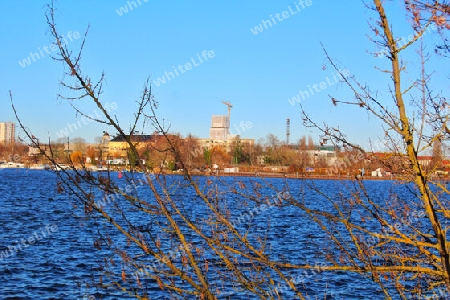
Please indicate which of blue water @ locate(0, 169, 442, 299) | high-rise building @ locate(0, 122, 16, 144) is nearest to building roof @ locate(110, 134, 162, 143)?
blue water @ locate(0, 169, 442, 299)

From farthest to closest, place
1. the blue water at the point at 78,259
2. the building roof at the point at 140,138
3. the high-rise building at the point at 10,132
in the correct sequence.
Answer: the blue water at the point at 78,259, the high-rise building at the point at 10,132, the building roof at the point at 140,138

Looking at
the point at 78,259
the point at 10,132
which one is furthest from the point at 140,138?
the point at 78,259

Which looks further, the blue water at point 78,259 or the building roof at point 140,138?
the blue water at point 78,259

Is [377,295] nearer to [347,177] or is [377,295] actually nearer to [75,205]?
[347,177]

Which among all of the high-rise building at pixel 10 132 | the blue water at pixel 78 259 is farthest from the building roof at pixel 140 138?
the high-rise building at pixel 10 132

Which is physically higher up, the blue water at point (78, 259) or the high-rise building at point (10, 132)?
the high-rise building at point (10, 132)

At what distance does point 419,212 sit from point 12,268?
13.4 m

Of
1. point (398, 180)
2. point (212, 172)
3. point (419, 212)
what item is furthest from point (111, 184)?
point (419, 212)

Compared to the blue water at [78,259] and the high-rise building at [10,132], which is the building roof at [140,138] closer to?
the blue water at [78,259]

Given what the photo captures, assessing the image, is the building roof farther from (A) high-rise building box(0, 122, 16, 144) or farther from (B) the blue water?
(A) high-rise building box(0, 122, 16, 144)

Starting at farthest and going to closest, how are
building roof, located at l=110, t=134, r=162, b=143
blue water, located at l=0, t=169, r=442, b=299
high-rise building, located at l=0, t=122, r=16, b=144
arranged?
blue water, located at l=0, t=169, r=442, b=299 → high-rise building, located at l=0, t=122, r=16, b=144 → building roof, located at l=110, t=134, r=162, b=143

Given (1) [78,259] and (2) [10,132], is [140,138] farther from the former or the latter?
(1) [78,259]

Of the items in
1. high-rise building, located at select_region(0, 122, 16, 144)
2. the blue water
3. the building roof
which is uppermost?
high-rise building, located at select_region(0, 122, 16, 144)

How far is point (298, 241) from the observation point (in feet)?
70.3
